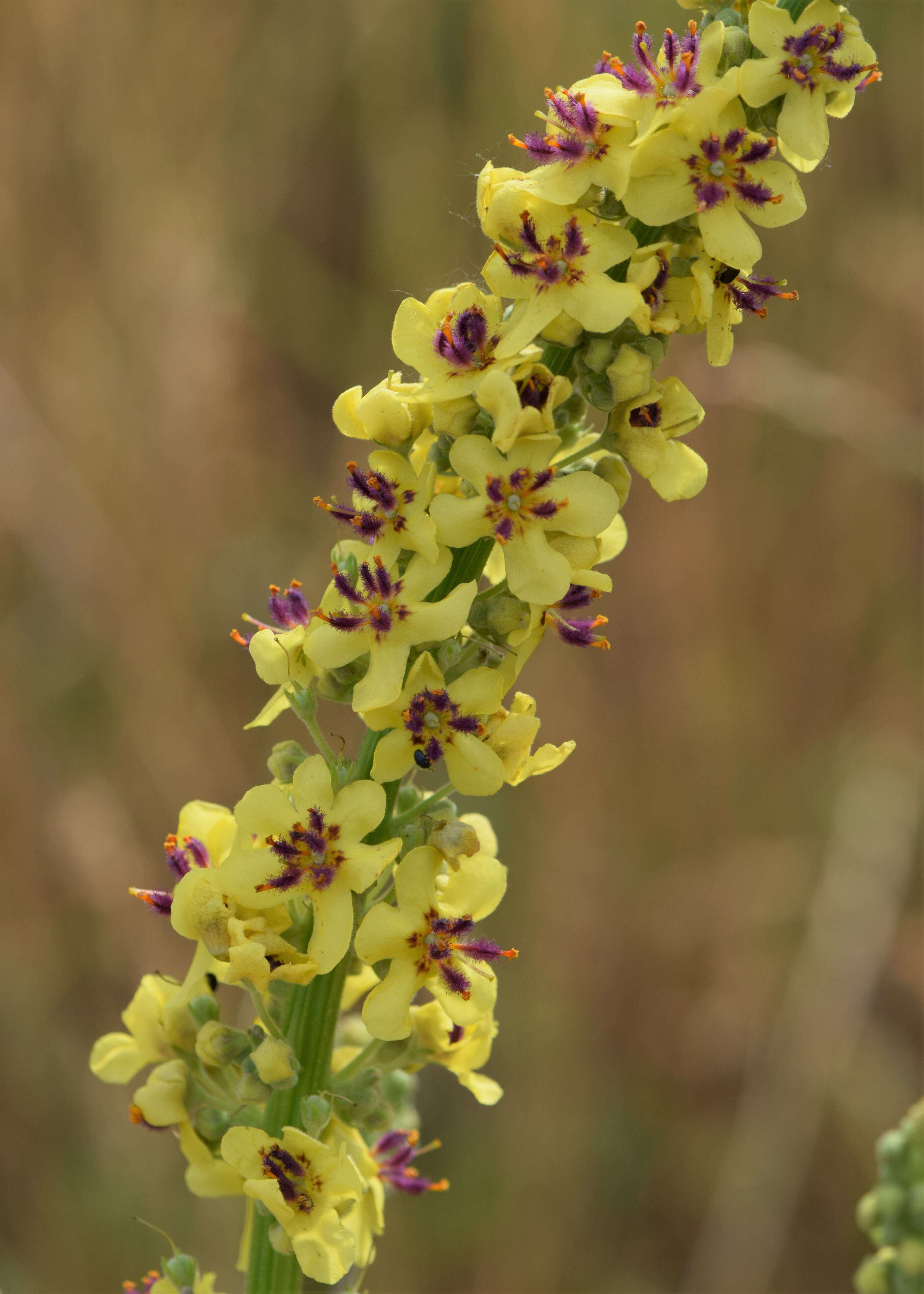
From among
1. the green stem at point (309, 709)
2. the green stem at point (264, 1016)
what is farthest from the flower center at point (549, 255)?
the green stem at point (264, 1016)

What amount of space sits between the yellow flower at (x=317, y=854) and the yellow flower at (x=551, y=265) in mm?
637

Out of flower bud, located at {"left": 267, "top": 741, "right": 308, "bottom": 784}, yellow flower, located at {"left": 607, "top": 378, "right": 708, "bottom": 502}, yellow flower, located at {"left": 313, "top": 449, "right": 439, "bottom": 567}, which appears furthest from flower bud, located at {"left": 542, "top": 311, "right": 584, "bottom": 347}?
flower bud, located at {"left": 267, "top": 741, "right": 308, "bottom": 784}

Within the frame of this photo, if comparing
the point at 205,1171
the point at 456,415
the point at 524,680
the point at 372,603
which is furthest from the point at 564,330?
the point at 524,680

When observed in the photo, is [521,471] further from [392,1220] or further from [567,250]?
[392,1220]

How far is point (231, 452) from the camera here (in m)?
5.87

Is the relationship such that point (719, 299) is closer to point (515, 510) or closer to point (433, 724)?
point (515, 510)

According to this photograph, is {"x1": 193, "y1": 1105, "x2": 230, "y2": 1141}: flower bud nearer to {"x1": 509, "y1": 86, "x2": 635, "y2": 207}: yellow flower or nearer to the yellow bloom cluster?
the yellow bloom cluster

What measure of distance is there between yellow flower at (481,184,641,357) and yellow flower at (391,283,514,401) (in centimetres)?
3

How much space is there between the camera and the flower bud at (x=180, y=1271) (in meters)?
1.87

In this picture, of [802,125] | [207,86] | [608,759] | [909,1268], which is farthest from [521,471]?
[207,86]

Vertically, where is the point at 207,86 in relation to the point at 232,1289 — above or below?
above

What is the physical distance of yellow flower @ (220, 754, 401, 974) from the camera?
1673 mm

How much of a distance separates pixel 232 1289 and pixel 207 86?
5.16 metres

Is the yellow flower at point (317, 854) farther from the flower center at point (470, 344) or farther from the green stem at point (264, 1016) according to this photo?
the flower center at point (470, 344)
